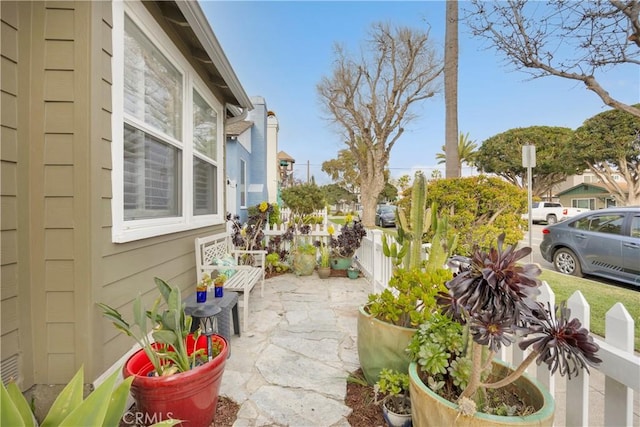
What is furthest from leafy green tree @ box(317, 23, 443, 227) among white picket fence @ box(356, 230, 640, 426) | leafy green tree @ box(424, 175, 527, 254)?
white picket fence @ box(356, 230, 640, 426)

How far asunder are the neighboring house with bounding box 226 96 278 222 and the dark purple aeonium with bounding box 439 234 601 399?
689 cm

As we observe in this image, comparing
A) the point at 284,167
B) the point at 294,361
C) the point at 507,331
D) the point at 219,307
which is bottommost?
the point at 294,361

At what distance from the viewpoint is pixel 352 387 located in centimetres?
200

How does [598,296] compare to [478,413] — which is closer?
[478,413]

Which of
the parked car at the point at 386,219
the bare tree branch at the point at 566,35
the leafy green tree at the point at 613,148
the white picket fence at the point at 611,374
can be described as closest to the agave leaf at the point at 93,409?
the white picket fence at the point at 611,374

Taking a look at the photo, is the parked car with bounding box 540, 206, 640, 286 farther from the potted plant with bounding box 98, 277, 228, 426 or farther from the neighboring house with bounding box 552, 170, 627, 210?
the neighboring house with bounding box 552, 170, 627, 210

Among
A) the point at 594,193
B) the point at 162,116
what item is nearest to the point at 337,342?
the point at 162,116

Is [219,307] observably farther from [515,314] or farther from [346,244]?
[346,244]

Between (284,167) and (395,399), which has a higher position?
(284,167)

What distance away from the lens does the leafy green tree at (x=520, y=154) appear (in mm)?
23297

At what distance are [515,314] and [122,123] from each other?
94.4 inches

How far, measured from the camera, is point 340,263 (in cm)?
545

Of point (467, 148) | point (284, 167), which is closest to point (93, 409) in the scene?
point (284, 167)

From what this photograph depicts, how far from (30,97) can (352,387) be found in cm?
265
